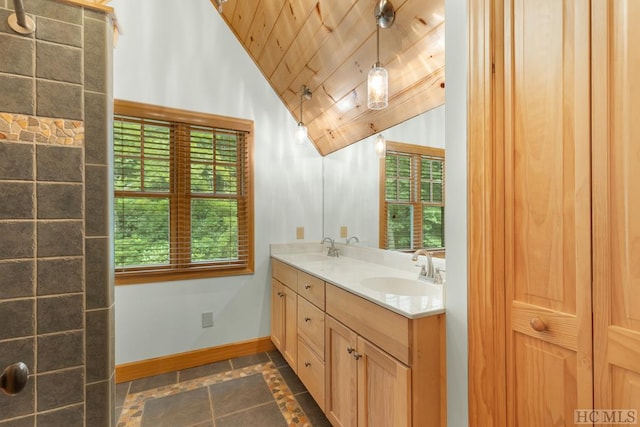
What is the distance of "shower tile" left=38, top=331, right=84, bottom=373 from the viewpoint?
852mm

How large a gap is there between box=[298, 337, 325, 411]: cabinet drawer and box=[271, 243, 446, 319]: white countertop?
514 mm

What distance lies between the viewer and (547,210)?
2.78ft

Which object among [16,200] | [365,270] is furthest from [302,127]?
[16,200]

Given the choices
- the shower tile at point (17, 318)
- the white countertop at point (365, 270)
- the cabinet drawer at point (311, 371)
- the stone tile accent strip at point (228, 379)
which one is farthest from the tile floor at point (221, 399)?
the shower tile at point (17, 318)

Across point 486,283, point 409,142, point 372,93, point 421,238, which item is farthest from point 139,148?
point 486,283

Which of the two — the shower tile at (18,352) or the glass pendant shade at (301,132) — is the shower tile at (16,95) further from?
the glass pendant shade at (301,132)

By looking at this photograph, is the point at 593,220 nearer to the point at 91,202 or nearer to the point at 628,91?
the point at 628,91

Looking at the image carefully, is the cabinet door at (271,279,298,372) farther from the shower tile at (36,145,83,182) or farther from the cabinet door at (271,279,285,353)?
the shower tile at (36,145,83,182)


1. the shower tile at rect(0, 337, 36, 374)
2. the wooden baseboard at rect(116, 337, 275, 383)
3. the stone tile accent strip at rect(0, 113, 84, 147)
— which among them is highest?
the stone tile accent strip at rect(0, 113, 84, 147)

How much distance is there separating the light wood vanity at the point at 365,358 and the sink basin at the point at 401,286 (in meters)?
0.28

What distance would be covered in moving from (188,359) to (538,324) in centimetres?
240

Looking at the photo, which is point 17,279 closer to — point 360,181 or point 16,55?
point 16,55

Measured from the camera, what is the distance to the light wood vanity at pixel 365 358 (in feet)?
3.53

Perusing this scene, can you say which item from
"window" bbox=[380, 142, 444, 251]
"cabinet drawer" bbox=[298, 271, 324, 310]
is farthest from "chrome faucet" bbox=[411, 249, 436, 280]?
"cabinet drawer" bbox=[298, 271, 324, 310]
